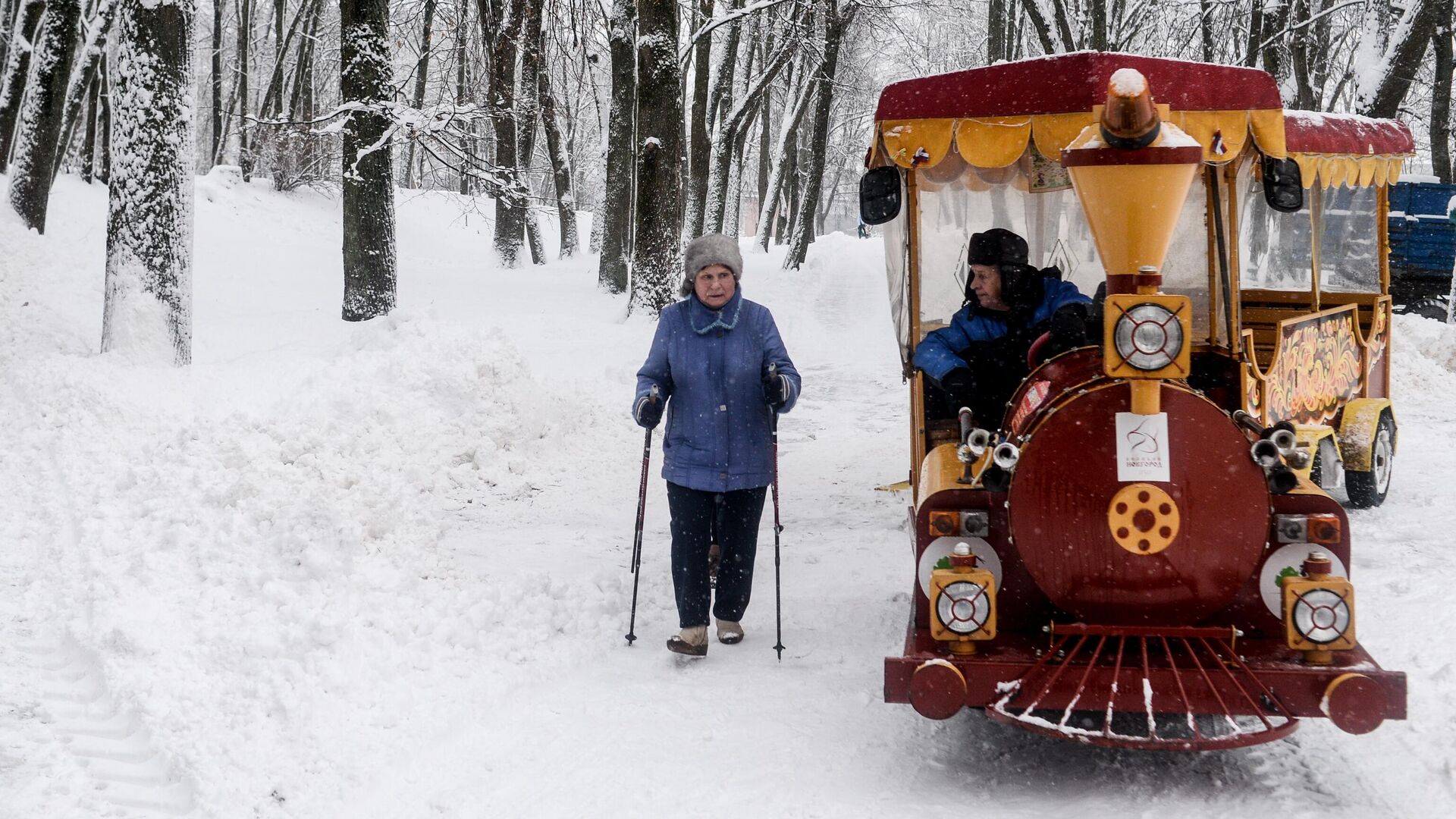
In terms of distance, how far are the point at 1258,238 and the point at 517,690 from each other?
18.4 ft

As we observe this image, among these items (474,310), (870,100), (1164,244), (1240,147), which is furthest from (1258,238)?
(870,100)

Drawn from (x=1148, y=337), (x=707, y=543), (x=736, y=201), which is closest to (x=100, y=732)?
(x=707, y=543)

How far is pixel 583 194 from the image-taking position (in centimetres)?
6969

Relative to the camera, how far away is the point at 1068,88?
5215 millimetres

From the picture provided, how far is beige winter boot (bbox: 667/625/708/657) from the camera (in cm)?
546

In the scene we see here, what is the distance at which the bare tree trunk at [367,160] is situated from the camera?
1238 cm

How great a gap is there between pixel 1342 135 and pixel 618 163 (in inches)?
514

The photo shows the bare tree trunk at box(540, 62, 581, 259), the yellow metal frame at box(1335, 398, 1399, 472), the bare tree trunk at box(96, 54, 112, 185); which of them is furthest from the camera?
the bare tree trunk at box(540, 62, 581, 259)

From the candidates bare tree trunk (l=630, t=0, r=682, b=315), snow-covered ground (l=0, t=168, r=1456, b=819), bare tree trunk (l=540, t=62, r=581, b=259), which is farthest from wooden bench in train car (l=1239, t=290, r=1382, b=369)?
bare tree trunk (l=540, t=62, r=581, b=259)

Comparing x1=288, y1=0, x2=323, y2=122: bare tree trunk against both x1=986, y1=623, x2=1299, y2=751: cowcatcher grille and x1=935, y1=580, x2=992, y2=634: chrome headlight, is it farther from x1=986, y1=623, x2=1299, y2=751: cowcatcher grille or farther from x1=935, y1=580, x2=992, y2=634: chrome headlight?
x1=986, y1=623, x2=1299, y2=751: cowcatcher grille

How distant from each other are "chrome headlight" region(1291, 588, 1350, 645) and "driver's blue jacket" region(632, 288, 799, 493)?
2.29 meters

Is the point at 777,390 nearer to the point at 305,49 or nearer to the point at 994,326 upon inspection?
the point at 994,326

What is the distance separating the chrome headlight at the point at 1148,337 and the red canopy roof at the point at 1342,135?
15.2ft

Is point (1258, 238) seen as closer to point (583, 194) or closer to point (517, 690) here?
point (517, 690)
